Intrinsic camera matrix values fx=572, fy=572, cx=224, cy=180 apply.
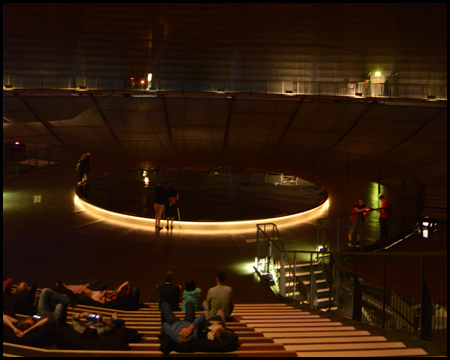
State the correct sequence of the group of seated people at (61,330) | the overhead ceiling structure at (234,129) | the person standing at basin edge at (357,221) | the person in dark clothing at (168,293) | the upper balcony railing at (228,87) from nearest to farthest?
the group of seated people at (61,330)
the person in dark clothing at (168,293)
the person standing at basin edge at (357,221)
the overhead ceiling structure at (234,129)
the upper balcony railing at (228,87)

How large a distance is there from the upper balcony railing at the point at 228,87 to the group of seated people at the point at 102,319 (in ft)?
77.6

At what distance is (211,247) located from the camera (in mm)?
15148

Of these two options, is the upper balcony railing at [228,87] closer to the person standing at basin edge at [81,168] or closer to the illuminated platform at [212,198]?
the illuminated platform at [212,198]

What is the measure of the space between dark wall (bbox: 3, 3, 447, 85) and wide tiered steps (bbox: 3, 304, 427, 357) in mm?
25397

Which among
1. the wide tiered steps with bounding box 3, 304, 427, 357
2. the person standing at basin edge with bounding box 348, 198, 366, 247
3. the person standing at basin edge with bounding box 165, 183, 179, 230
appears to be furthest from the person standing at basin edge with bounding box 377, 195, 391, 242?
the person standing at basin edge with bounding box 165, 183, 179, 230

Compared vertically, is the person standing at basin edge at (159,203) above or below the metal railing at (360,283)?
above

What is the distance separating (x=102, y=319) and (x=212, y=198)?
12.7 m

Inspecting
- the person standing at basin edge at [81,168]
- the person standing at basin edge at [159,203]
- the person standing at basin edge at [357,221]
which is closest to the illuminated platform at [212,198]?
the person standing at basin edge at [81,168]

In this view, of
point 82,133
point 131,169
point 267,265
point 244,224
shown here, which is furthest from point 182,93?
point 267,265

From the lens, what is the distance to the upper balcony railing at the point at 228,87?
3158cm

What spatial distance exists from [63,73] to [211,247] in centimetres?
2130

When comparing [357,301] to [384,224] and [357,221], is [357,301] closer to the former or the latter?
[357,221]

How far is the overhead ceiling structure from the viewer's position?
88.6 ft

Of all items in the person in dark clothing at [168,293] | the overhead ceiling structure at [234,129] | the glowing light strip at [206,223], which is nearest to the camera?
the person in dark clothing at [168,293]
